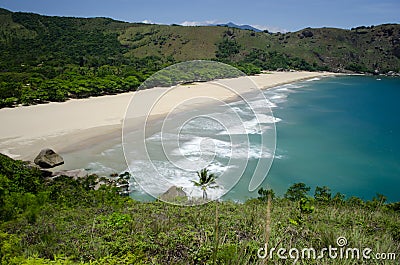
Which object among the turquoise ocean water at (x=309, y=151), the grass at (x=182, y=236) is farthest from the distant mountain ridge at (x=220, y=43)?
the grass at (x=182, y=236)

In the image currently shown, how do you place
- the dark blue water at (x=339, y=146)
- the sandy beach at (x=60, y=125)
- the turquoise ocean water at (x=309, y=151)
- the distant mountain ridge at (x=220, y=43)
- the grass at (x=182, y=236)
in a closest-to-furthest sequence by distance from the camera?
1. the grass at (x=182, y=236)
2. the turquoise ocean water at (x=309, y=151)
3. the dark blue water at (x=339, y=146)
4. the sandy beach at (x=60, y=125)
5. the distant mountain ridge at (x=220, y=43)

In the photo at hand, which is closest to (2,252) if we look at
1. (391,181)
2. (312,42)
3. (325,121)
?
(391,181)

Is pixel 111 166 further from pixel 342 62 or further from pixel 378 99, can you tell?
pixel 342 62

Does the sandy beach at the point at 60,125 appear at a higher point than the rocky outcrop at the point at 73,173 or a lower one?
higher

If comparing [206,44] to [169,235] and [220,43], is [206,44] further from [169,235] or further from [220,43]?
[169,235]

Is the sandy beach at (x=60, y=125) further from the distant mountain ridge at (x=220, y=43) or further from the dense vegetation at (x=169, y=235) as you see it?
the distant mountain ridge at (x=220, y=43)

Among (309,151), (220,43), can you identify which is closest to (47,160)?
(309,151)

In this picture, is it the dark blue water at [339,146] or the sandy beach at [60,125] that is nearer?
the dark blue water at [339,146]

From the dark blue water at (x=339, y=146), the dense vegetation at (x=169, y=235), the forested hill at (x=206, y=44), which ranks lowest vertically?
the dark blue water at (x=339, y=146)
